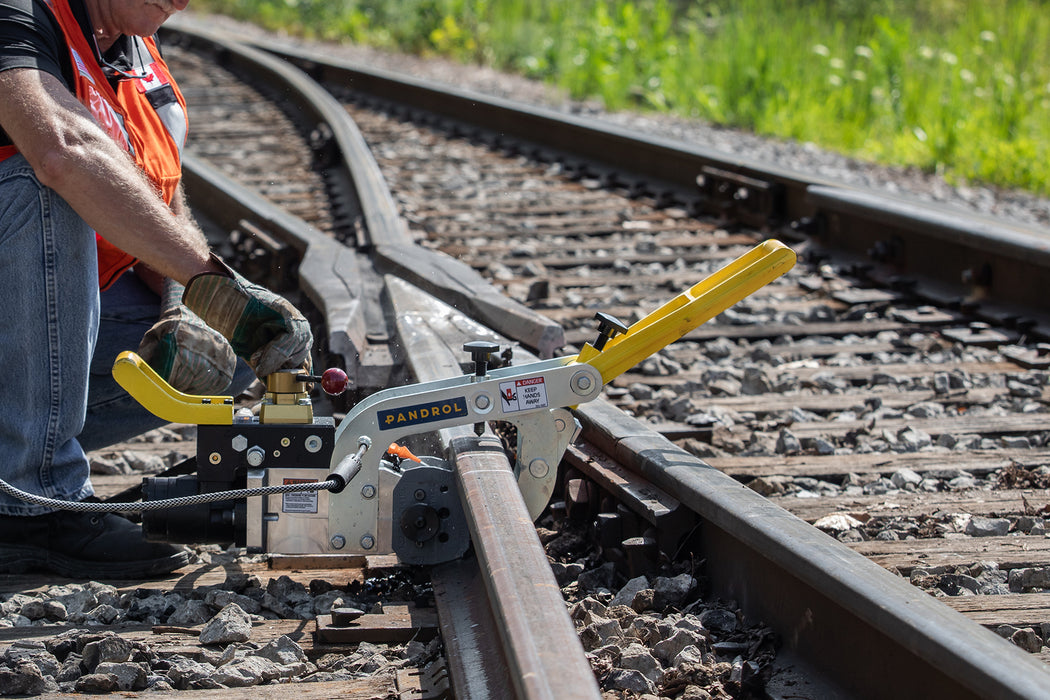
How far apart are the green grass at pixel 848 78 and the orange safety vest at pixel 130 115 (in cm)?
621

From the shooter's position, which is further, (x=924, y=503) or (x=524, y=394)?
(x=924, y=503)

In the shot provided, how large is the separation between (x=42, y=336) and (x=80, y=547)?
0.49 meters

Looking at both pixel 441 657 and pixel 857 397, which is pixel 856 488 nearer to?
pixel 857 397

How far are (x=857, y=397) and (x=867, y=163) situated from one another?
5.42 m

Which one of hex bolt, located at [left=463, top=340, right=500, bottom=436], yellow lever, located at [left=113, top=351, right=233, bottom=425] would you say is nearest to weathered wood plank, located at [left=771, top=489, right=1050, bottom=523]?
hex bolt, located at [left=463, top=340, right=500, bottom=436]

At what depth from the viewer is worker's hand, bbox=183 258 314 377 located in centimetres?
243

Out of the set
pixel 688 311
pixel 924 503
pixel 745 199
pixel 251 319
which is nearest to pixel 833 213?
pixel 745 199

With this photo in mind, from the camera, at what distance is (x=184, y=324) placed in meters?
2.74

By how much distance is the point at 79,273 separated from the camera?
8.77 feet

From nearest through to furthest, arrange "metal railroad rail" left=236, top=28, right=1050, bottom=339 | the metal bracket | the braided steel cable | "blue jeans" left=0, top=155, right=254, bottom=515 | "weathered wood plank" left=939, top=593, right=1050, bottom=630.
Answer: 1. "weathered wood plank" left=939, top=593, right=1050, bottom=630
2. the braided steel cable
3. "blue jeans" left=0, top=155, right=254, bottom=515
4. "metal railroad rail" left=236, top=28, right=1050, bottom=339
5. the metal bracket

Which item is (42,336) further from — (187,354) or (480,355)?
(480,355)

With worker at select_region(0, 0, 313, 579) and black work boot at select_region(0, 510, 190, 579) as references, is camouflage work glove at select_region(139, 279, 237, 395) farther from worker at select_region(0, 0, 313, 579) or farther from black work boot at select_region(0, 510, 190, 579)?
black work boot at select_region(0, 510, 190, 579)

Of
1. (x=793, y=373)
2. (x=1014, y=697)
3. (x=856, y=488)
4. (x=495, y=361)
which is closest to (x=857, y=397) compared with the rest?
(x=793, y=373)

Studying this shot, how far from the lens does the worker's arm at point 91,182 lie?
96.7 inches
